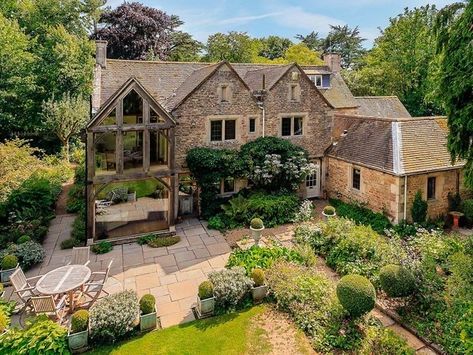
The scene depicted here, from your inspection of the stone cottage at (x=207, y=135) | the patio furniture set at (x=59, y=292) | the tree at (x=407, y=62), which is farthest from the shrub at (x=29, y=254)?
the tree at (x=407, y=62)

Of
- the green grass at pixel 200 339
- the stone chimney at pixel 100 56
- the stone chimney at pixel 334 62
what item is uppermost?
the stone chimney at pixel 334 62

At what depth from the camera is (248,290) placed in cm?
1138

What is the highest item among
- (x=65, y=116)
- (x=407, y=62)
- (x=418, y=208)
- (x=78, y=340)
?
(x=407, y=62)

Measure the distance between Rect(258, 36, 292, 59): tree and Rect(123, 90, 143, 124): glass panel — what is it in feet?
183

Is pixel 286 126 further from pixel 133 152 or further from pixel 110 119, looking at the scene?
pixel 110 119

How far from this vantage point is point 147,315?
9969 mm

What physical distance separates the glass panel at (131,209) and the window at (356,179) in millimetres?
11462

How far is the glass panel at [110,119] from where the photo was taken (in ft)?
51.7

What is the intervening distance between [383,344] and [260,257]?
537cm

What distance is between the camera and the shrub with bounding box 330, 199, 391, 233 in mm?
17578

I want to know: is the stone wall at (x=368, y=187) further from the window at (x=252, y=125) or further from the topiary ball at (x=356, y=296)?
the topiary ball at (x=356, y=296)

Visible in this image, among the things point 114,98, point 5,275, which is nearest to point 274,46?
point 114,98

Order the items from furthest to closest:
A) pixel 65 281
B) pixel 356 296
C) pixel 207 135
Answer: pixel 207 135 < pixel 65 281 < pixel 356 296

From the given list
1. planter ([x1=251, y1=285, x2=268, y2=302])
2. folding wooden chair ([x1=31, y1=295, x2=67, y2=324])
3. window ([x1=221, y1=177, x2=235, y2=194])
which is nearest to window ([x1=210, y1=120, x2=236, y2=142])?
window ([x1=221, y1=177, x2=235, y2=194])
